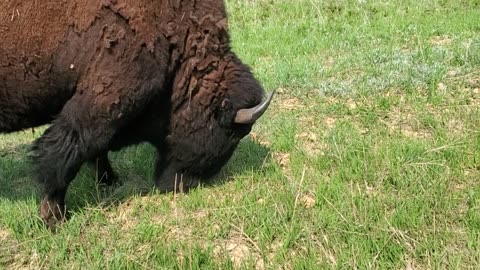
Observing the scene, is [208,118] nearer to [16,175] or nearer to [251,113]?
[251,113]

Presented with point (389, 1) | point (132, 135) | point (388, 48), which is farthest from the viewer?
point (389, 1)

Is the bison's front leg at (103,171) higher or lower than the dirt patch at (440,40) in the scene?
higher

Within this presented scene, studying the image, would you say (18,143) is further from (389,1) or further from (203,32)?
(389,1)

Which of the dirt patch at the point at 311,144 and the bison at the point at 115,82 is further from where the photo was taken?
the dirt patch at the point at 311,144

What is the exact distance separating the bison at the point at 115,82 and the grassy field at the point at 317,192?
0.36 meters

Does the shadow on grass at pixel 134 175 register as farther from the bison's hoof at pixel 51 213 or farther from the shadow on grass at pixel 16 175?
the shadow on grass at pixel 16 175

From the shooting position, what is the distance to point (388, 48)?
25.0 feet

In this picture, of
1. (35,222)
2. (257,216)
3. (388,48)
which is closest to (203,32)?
(257,216)

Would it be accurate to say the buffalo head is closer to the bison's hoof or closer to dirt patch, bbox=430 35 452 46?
the bison's hoof

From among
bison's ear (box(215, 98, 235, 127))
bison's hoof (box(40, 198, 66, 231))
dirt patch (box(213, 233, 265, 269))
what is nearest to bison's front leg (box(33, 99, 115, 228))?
bison's hoof (box(40, 198, 66, 231))

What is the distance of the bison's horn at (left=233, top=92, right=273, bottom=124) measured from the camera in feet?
15.3

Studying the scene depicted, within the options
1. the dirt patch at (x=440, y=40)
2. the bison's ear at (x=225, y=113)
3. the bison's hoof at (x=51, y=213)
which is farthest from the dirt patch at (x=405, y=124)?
the bison's hoof at (x=51, y=213)

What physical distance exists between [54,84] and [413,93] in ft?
11.5

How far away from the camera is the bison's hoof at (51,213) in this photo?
433 centimetres
